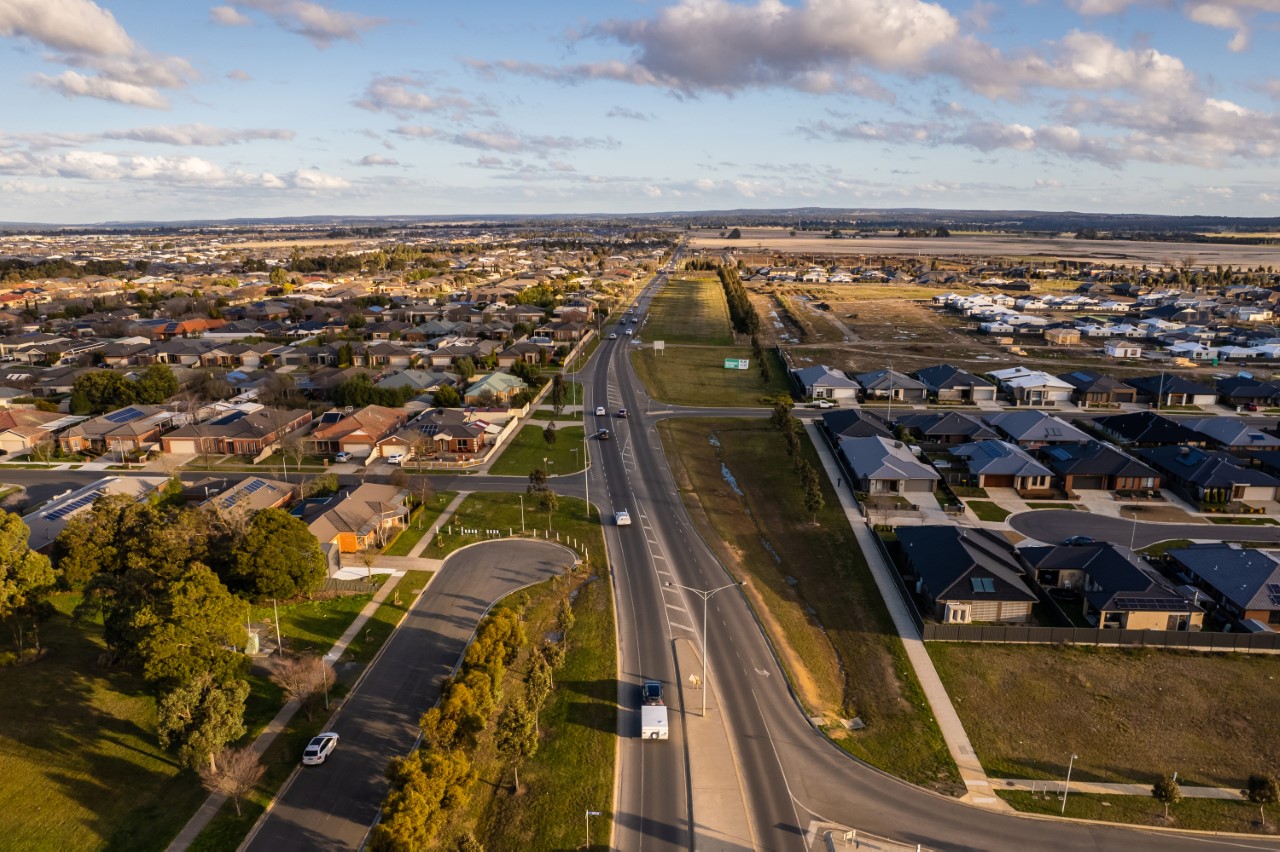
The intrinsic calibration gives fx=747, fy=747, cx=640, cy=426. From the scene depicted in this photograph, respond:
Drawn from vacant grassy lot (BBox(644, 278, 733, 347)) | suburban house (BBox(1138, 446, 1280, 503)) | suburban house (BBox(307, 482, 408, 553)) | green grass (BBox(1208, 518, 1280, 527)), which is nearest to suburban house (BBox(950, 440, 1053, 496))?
suburban house (BBox(1138, 446, 1280, 503))

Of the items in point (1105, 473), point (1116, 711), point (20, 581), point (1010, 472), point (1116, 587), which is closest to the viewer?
point (1116, 711)

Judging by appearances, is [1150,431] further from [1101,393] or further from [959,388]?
[959,388]

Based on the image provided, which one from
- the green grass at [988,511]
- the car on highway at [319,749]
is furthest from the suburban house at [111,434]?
the green grass at [988,511]

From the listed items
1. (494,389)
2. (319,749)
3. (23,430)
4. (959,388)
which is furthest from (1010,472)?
(23,430)

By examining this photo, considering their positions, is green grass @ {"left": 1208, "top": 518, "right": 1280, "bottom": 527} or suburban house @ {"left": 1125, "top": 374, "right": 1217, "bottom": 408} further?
suburban house @ {"left": 1125, "top": 374, "right": 1217, "bottom": 408}

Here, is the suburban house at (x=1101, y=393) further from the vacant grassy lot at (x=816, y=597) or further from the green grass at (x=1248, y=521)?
the vacant grassy lot at (x=816, y=597)

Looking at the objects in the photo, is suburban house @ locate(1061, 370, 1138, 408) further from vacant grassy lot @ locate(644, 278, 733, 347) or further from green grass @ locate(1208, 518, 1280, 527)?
vacant grassy lot @ locate(644, 278, 733, 347)
